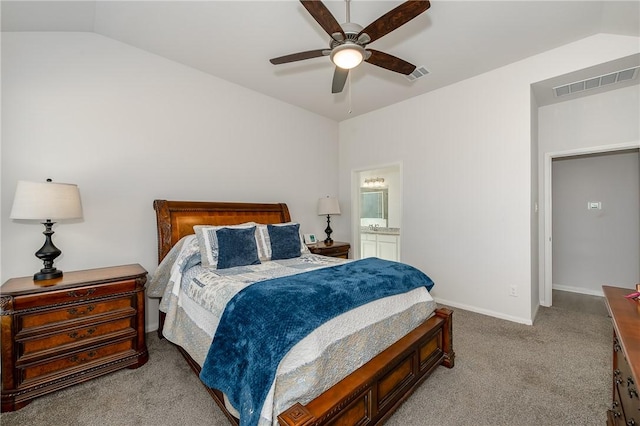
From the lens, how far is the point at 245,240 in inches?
109

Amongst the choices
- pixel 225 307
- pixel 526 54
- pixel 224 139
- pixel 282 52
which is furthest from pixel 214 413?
pixel 526 54

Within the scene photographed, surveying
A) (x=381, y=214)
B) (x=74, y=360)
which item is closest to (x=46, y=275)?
(x=74, y=360)

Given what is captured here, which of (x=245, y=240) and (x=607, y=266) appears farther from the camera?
(x=607, y=266)

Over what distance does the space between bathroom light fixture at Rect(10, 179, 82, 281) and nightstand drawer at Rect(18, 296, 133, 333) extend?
1.06ft

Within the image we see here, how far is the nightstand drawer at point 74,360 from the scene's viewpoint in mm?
1933

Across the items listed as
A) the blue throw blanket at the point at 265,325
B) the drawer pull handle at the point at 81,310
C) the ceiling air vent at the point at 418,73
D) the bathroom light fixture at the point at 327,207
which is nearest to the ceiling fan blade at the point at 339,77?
the ceiling air vent at the point at 418,73

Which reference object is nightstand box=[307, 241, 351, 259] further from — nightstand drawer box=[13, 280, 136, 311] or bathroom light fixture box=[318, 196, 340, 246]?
nightstand drawer box=[13, 280, 136, 311]

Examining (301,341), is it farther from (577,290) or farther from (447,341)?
(577,290)

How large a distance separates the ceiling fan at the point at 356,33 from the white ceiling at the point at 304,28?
47 cm

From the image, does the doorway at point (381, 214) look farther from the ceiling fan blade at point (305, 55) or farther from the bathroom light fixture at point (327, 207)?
the ceiling fan blade at point (305, 55)

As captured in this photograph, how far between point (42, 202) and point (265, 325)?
2005 mm

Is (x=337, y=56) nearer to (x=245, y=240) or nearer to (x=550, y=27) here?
(x=245, y=240)

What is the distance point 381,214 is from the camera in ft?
22.2

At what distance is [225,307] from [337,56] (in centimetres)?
191
